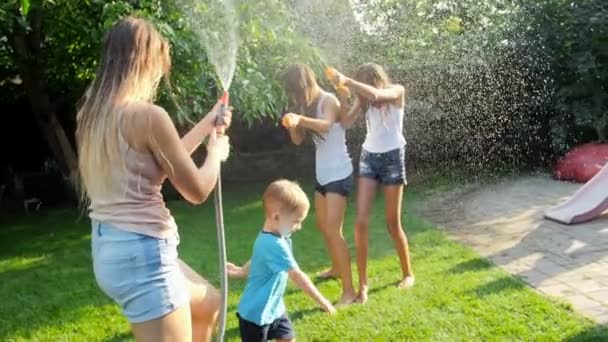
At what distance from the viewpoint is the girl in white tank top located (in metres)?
4.39

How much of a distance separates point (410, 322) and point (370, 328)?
0.24m

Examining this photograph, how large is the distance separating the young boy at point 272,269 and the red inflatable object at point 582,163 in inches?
284

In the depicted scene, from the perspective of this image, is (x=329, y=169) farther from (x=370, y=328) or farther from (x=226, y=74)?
(x=226, y=74)

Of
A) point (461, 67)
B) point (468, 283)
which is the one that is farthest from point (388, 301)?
point (461, 67)

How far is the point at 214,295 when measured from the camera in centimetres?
278

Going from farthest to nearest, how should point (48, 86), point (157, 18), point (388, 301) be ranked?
point (48, 86), point (157, 18), point (388, 301)

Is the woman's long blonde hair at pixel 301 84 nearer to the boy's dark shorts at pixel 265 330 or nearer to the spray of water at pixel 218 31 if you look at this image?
the spray of water at pixel 218 31

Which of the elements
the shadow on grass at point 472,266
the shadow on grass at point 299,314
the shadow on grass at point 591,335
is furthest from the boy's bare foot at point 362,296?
the shadow on grass at point 591,335

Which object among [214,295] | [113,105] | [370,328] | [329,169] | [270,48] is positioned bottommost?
[370,328]

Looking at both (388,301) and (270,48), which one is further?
(270,48)

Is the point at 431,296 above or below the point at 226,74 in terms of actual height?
below

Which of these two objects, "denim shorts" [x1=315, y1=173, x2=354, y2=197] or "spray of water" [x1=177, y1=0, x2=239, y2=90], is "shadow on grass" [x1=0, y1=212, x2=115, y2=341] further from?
"spray of water" [x1=177, y1=0, x2=239, y2=90]

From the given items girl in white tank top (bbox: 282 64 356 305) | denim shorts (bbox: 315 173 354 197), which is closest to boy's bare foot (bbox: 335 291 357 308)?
girl in white tank top (bbox: 282 64 356 305)

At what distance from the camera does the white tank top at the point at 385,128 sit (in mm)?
4515
